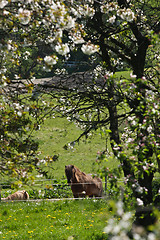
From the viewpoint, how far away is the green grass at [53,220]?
8742 millimetres

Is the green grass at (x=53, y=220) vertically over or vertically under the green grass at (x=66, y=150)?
under

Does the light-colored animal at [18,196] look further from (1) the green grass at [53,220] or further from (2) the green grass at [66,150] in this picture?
(2) the green grass at [66,150]

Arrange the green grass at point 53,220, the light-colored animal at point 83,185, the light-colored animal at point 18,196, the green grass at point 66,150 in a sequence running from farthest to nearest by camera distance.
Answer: the green grass at point 66,150 < the light-colored animal at point 83,185 < the light-colored animal at point 18,196 < the green grass at point 53,220

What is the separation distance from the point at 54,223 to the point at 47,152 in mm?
14357

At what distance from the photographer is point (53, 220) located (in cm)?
1020

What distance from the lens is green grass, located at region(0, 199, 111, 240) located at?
344 inches

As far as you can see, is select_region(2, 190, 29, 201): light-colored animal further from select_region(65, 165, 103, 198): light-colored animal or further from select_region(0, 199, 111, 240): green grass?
select_region(65, 165, 103, 198): light-colored animal

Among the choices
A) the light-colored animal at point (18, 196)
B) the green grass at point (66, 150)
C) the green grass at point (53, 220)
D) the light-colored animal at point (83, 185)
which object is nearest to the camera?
the green grass at point (53, 220)

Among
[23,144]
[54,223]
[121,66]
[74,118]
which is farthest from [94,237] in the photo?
[121,66]

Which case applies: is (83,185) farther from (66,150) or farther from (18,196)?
(66,150)

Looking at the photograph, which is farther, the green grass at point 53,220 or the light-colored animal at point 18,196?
the light-colored animal at point 18,196

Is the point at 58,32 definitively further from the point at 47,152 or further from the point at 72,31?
the point at 47,152

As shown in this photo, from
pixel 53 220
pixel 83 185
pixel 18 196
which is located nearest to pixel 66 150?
pixel 83 185

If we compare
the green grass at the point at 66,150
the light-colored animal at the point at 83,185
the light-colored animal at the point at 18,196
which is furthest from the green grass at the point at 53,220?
the green grass at the point at 66,150
